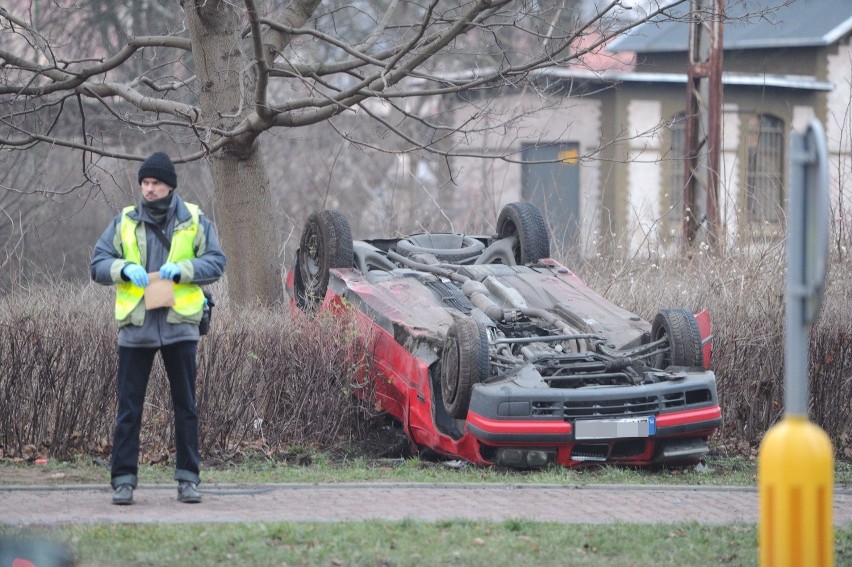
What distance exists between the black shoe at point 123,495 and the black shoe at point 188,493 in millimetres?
282

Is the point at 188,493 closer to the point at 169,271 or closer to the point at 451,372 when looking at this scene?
the point at 169,271

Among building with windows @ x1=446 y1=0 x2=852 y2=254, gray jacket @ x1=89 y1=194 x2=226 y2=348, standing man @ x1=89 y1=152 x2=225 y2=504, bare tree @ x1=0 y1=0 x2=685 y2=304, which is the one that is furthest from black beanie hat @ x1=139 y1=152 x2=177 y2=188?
building with windows @ x1=446 y1=0 x2=852 y2=254

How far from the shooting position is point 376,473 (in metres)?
8.55

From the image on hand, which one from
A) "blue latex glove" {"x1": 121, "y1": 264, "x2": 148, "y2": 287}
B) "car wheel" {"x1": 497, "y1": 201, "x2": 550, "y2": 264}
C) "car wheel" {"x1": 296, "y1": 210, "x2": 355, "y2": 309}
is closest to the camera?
"blue latex glove" {"x1": 121, "y1": 264, "x2": 148, "y2": 287}

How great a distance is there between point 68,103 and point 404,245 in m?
14.5

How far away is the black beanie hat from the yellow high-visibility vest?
0.77 feet

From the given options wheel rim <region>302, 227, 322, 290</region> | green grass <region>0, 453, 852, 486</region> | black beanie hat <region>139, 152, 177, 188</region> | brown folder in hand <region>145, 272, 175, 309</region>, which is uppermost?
black beanie hat <region>139, 152, 177, 188</region>

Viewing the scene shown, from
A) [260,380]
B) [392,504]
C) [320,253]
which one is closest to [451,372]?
[392,504]

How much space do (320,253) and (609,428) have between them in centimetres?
377

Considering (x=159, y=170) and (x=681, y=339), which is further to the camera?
(x=681, y=339)

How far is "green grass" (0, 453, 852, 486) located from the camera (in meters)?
8.16

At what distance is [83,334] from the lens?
30.3 feet

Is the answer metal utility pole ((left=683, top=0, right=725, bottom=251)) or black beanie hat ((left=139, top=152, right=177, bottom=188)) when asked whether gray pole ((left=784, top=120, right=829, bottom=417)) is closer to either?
black beanie hat ((left=139, top=152, right=177, bottom=188))

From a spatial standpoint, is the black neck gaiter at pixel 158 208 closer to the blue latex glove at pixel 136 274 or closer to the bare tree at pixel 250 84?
the blue latex glove at pixel 136 274
